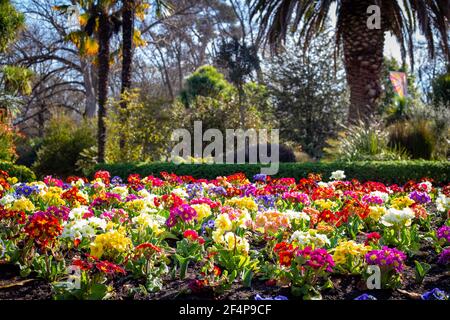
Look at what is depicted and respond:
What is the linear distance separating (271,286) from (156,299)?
0.72 meters

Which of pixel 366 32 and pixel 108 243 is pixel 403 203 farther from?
pixel 366 32

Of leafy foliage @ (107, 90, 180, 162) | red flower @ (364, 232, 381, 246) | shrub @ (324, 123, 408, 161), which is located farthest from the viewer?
leafy foliage @ (107, 90, 180, 162)

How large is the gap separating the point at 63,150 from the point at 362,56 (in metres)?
9.92

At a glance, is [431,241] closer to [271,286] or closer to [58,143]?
[271,286]

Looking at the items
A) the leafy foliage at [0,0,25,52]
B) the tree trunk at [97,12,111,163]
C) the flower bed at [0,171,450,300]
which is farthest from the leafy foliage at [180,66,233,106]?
the flower bed at [0,171,450,300]

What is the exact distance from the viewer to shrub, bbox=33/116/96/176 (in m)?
16.5

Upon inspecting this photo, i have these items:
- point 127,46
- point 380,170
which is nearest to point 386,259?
point 380,170

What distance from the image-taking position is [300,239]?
11.1 feet

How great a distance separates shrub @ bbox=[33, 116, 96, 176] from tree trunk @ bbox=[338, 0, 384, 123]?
8875 mm

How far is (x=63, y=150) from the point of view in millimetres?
16703

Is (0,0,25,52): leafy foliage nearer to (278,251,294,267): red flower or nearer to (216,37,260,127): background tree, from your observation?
(216,37,260,127): background tree

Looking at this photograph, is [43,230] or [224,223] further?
[224,223]

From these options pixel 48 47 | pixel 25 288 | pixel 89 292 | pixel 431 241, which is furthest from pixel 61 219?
pixel 48 47

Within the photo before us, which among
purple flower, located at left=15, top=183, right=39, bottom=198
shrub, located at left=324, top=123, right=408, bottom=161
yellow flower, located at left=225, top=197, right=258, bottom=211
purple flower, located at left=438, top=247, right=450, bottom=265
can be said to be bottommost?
purple flower, located at left=438, top=247, right=450, bottom=265
